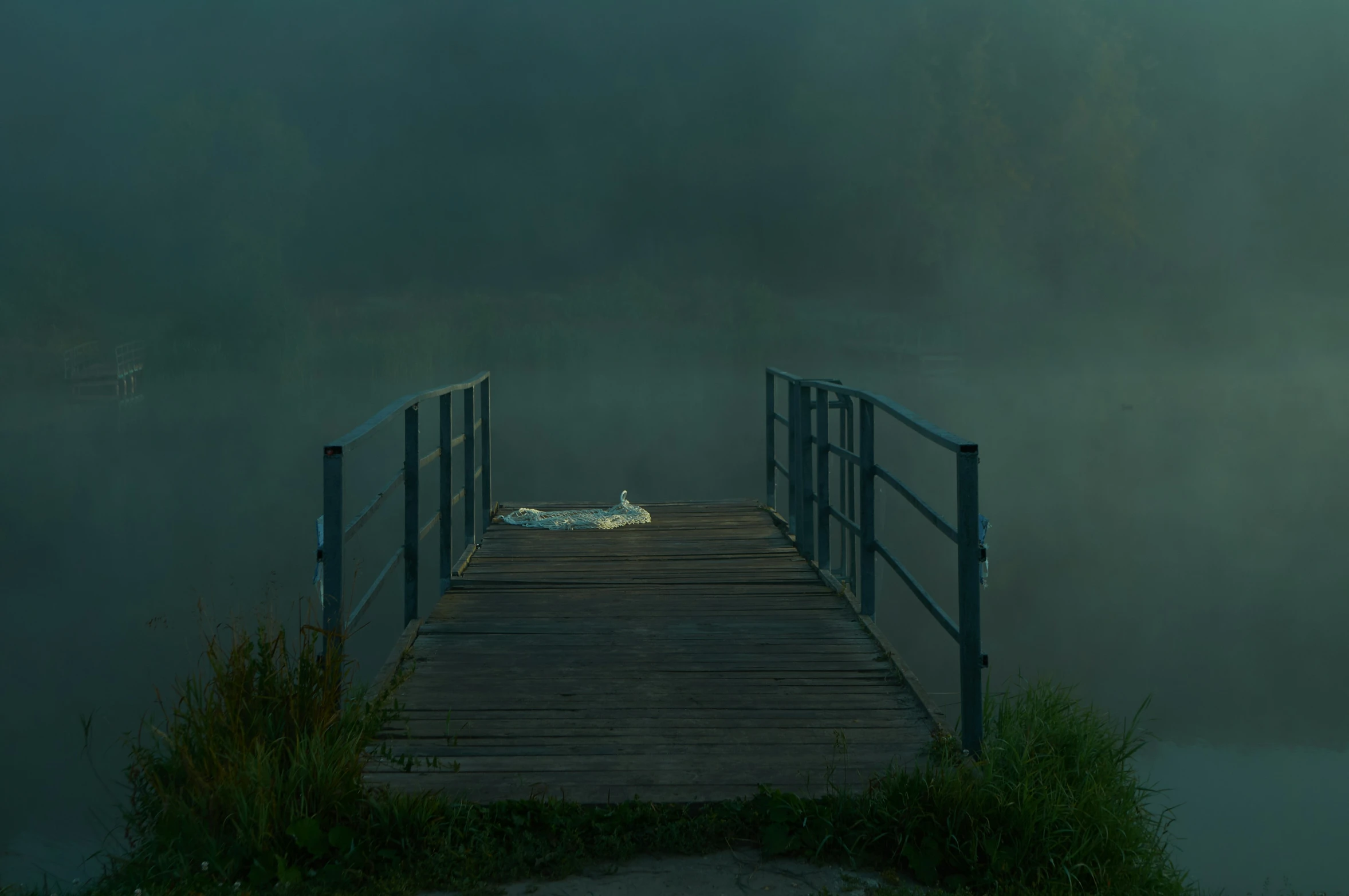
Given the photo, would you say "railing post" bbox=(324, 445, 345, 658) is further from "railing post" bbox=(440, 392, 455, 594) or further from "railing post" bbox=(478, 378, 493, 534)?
"railing post" bbox=(478, 378, 493, 534)

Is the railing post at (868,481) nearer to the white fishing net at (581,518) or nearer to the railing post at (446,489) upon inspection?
the railing post at (446,489)

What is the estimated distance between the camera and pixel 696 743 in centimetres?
327

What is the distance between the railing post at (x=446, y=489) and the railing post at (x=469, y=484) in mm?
1157

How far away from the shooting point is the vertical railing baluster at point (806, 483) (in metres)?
6.21

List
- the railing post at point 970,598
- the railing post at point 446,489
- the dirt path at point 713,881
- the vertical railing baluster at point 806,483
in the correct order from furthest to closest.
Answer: the vertical railing baluster at point 806,483 < the railing post at point 446,489 < the railing post at point 970,598 < the dirt path at point 713,881

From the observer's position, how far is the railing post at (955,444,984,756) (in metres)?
3.18

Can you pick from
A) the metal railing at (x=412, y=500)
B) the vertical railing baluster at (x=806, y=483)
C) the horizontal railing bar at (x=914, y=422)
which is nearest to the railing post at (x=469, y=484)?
the metal railing at (x=412, y=500)

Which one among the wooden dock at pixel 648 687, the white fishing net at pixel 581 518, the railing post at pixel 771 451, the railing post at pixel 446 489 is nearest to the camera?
the wooden dock at pixel 648 687

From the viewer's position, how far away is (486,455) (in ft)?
26.1

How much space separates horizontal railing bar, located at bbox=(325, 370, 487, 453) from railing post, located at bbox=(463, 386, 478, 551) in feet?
3.78

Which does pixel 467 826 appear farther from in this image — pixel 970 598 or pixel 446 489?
pixel 446 489

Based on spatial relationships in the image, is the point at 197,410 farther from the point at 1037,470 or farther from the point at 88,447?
the point at 1037,470

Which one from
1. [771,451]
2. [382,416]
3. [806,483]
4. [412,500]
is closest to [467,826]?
[382,416]

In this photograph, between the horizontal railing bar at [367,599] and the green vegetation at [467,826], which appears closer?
the green vegetation at [467,826]
